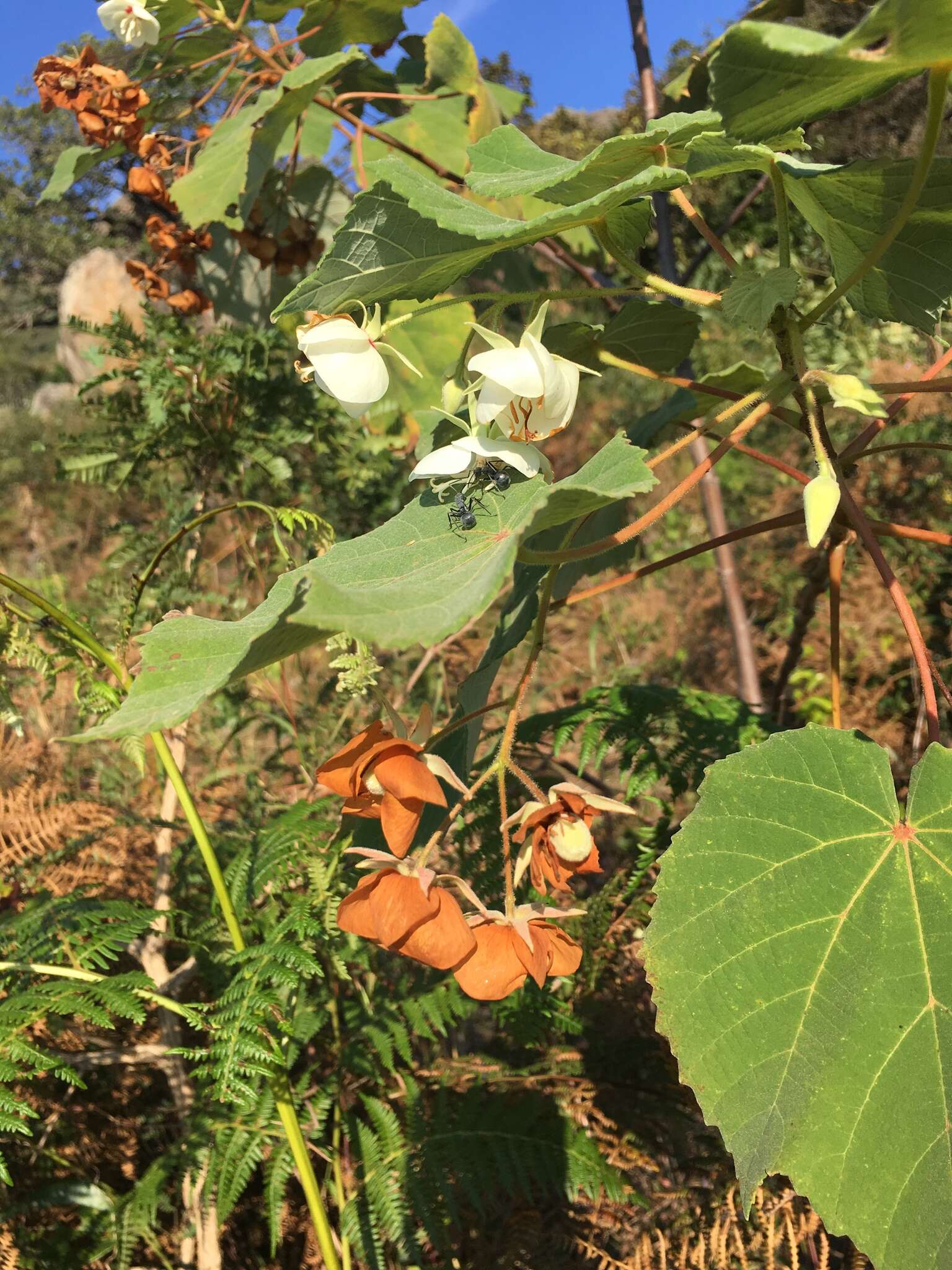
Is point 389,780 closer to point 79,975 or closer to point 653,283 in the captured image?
point 653,283

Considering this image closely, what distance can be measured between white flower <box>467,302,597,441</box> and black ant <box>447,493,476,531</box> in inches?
2.2

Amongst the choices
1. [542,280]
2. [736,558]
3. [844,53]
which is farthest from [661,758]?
[736,558]

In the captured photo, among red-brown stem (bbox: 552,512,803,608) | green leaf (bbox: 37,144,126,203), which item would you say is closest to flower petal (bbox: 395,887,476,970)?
red-brown stem (bbox: 552,512,803,608)

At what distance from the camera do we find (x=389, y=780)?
58 cm

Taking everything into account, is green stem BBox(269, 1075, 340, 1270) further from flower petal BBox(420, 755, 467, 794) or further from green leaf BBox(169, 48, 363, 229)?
green leaf BBox(169, 48, 363, 229)

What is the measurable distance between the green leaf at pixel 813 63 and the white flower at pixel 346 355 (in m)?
0.25

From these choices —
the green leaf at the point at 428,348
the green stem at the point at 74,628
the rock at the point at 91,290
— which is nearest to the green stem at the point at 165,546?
the green stem at the point at 74,628

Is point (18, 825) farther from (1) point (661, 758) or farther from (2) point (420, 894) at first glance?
(2) point (420, 894)

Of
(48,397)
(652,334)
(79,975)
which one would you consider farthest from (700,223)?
(48,397)

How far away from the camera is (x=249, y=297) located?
187 cm

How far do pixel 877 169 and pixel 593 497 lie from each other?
33cm

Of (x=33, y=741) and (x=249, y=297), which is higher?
(x=249, y=297)

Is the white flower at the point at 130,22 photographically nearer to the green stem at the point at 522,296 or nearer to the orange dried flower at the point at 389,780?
the green stem at the point at 522,296

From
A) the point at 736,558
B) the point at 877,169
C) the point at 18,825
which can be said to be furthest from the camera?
the point at 736,558
